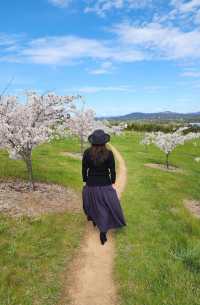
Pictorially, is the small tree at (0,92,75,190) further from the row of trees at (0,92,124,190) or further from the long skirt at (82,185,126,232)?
the long skirt at (82,185,126,232)

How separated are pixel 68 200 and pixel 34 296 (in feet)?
30.0

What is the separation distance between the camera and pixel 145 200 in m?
21.9

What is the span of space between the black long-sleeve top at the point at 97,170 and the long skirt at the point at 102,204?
228mm

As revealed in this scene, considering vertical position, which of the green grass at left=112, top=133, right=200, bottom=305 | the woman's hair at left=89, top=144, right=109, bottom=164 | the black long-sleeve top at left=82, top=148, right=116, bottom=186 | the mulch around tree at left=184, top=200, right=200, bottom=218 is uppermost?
the woman's hair at left=89, top=144, right=109, bottom=164

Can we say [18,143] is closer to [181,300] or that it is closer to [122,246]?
[122,246]

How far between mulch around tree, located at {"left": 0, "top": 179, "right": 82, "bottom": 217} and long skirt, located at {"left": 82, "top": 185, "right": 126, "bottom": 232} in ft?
11.5

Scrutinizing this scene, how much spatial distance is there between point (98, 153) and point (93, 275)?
4.03m

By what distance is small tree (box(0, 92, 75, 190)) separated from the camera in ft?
58.0

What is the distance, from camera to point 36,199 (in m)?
18.0

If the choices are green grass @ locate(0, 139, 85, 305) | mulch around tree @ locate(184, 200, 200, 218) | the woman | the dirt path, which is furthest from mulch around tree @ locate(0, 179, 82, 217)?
mulch around tree @ locate(184, 200, 200, 218)

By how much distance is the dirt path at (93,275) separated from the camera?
983 cm

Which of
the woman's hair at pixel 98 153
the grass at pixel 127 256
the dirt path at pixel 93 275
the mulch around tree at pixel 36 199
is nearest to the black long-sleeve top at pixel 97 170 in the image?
the woman's hair at pixel 98 153

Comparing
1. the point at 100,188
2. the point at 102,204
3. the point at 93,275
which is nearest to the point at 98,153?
the point at 100,188

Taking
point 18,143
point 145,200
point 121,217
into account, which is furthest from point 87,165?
point 145,200
